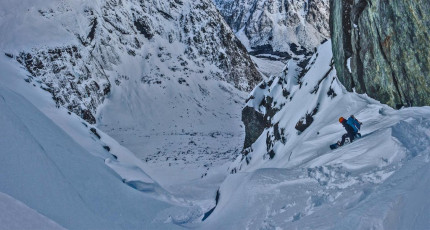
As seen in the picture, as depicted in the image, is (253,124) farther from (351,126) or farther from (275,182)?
(275,182)

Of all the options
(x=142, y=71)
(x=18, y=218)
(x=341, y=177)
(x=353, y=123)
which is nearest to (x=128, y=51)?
(x=142, y=71)

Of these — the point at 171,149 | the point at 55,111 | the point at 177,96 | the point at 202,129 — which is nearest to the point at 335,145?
the point at 55,111

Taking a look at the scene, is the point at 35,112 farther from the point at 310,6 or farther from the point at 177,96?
the point at 310,6

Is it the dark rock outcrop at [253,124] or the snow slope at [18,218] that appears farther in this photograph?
the dark rock outcrop at [253,124]

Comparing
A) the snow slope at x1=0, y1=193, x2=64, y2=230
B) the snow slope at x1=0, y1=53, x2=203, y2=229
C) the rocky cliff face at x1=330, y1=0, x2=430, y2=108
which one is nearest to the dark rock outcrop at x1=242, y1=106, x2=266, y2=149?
the rocky cliff face at x1=330, y1=0, x2=430, y2=108

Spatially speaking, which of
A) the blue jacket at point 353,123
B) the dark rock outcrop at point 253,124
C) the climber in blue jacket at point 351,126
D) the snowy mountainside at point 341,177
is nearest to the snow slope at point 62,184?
the snowy mountainside at point 341,177

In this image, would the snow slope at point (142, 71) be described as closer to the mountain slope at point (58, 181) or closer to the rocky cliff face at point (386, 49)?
the mountain slope at point (58, 181)
